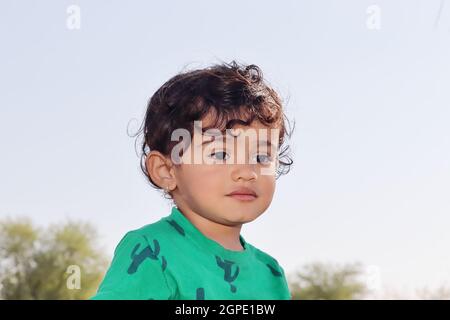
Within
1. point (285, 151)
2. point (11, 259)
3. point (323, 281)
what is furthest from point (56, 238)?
point (285, 151)

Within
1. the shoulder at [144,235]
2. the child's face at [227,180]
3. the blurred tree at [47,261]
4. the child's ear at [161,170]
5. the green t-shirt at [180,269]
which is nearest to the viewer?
the green t-shirt at [180,269]

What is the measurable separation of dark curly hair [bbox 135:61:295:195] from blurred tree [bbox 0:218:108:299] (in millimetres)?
14070

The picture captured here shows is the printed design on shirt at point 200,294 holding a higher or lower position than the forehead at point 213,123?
lower

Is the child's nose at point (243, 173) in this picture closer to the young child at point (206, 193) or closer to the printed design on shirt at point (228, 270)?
the young child at point (206, 193)

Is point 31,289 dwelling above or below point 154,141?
below

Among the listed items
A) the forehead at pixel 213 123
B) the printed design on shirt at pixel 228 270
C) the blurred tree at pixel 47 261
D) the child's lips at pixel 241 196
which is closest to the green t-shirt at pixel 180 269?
the printed design on shirt at pixel 228 270

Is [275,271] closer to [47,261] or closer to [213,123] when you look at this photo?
[213,123]

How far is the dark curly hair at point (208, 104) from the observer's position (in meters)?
2.21

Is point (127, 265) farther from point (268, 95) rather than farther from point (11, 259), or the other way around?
point (11, 259)

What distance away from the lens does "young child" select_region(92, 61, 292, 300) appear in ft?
6.33

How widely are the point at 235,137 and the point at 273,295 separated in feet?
1.64

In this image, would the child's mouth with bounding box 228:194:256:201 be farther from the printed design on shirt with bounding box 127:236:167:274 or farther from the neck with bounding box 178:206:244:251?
the printed design on shirt with bounding box 127:236:167:274

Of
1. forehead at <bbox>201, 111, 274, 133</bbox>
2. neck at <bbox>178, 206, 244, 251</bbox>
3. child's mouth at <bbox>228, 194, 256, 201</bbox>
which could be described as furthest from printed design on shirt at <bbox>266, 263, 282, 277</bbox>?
forehead at <bbox>201, 111, 274, 133</bbox>

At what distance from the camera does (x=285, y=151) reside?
266cm
